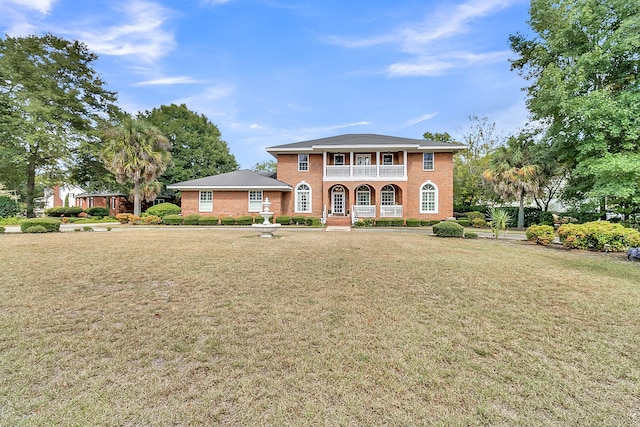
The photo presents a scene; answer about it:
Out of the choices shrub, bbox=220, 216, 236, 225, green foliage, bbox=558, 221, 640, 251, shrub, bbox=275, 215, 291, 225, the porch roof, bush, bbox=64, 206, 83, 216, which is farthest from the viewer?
bush, bbox=64, 206, 83, 216

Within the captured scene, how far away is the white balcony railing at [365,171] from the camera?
24.8 m

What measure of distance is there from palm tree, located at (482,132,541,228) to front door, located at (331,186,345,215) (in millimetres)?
12151

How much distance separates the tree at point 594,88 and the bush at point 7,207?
4309cm

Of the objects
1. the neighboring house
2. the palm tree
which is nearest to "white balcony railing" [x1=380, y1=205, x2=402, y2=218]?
the neighboring house

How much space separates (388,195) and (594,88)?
14907 mm

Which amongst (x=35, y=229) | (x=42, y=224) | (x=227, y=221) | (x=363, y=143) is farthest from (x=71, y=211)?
(x=363, y=143)

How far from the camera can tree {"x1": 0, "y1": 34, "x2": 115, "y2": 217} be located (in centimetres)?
2439

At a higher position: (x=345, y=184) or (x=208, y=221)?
(x=345, y=184)

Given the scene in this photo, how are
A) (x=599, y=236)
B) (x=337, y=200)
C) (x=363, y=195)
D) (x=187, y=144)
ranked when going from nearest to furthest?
1. (x=599, y=236)
2. (x=363, y=195)
3. (x=337, y=200)
4. (x=187, y=144)

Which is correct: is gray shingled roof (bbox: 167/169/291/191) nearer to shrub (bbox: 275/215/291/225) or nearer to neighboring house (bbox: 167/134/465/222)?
neighboring house (bbox: 167/134/465/222)

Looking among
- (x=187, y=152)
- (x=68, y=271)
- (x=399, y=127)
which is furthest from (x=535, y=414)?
(x=187, y=152)

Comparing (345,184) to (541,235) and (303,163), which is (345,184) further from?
(541,235)

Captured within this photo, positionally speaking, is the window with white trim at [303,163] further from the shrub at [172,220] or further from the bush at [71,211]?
the bush at [71,211]

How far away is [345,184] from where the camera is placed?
984 inches
